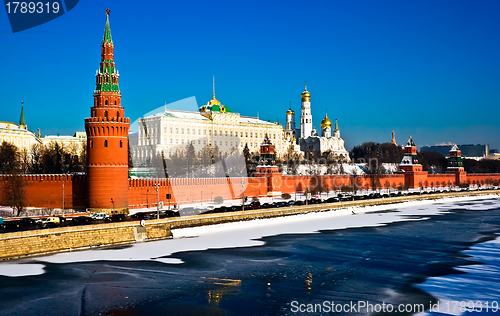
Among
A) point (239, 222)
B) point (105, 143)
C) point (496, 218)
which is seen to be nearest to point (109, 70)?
point (105, 143)

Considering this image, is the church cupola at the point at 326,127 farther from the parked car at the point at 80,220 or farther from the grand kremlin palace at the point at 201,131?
the parked car at the point at 80,220

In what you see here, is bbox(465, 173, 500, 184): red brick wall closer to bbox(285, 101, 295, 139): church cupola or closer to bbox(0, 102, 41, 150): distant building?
bbox(285, 101, 295, 139): church cupola

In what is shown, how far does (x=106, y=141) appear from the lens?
121 feet

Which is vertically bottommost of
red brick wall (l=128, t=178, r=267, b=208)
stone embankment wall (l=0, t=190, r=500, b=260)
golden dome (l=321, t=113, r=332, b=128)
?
stone embankment wall (l=0, t=190, r=500, b=260)

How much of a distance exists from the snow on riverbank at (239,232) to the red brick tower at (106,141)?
7.07m

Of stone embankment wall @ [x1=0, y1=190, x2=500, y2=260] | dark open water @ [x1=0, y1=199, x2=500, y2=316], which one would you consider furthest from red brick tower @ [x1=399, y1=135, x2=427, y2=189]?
dark open water @ [x1=0, y1=199, x2=500, y2=316]

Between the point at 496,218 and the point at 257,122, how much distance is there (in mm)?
67496

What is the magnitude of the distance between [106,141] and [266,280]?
20012 millimetres

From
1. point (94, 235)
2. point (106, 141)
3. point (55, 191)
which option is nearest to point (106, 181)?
point (106, 141)

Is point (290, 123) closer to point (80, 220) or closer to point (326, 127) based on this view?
point (326, 127)

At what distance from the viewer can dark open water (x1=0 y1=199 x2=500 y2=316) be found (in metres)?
17.9

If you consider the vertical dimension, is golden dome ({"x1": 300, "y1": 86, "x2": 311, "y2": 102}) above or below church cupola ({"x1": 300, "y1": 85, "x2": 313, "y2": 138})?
above

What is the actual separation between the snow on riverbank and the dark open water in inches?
32.7

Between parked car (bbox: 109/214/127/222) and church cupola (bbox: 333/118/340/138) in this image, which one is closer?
parked car (bbox: 109/214/127/222)
